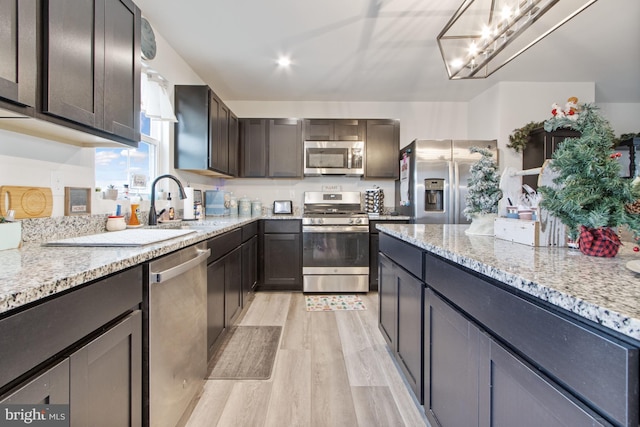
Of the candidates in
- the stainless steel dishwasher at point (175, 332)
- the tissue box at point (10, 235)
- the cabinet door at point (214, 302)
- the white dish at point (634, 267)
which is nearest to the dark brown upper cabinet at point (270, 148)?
the cabinet door at point (214, 302)

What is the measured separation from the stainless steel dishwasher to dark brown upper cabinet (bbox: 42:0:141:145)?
0.70m

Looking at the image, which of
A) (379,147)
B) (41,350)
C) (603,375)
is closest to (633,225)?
(603,375)

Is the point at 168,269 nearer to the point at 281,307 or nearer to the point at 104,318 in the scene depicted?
the point at 104,318

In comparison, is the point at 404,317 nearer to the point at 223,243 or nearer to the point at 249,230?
the point at 223,243

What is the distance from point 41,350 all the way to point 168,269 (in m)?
0.56

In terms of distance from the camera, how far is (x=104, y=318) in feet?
2.78

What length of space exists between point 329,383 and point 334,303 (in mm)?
1375

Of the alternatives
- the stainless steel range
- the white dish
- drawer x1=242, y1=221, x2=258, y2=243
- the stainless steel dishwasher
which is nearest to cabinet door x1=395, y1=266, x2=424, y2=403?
the white dish

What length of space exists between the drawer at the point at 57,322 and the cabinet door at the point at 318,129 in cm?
308

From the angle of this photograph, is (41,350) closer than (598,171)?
Yes

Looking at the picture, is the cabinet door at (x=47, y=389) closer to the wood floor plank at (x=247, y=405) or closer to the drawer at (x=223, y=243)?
the wood floor plank at (x=247, y=405)

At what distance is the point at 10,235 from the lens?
3.56 feet

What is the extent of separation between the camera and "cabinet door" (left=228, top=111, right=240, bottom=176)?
337 cm

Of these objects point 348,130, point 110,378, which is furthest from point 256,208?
point 110,378
